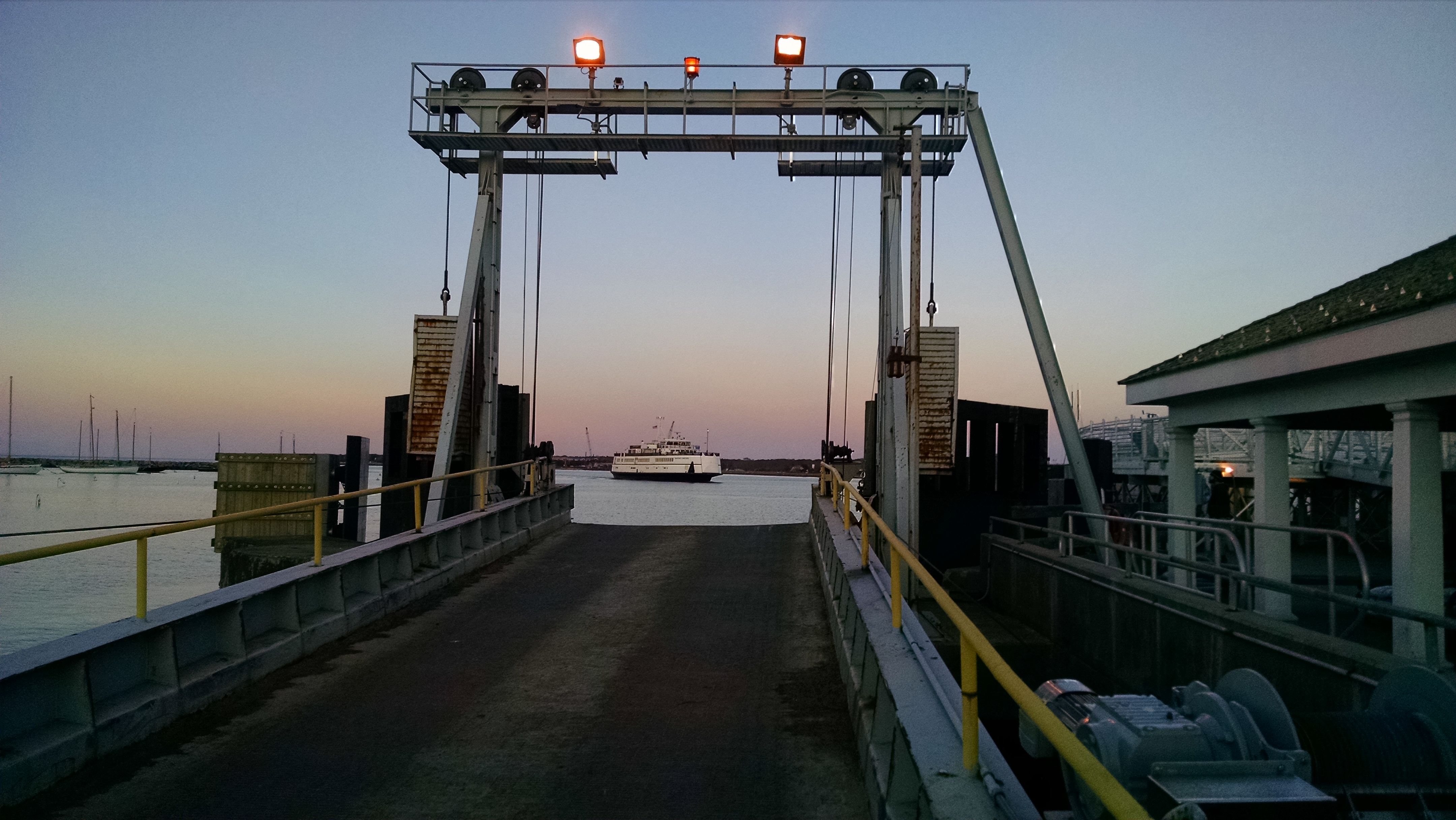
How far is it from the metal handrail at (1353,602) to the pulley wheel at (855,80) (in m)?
9.66

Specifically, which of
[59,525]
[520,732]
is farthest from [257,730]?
[59,525]

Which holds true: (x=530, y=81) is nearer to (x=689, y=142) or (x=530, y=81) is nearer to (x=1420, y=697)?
(x=689, y=142)

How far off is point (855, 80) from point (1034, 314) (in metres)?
5.29

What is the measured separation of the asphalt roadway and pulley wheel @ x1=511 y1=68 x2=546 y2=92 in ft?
31.3

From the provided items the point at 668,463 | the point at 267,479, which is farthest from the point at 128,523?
the point at 668,463

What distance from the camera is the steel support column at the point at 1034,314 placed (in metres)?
15.4

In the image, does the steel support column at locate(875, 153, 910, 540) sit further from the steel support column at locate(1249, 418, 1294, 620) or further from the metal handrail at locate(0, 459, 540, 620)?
the metal handrail at locate(0, 459, 540, 620)

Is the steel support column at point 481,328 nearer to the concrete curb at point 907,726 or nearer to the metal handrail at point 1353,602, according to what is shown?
the concrete curb at point 907,726

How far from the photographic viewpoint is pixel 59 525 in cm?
6244

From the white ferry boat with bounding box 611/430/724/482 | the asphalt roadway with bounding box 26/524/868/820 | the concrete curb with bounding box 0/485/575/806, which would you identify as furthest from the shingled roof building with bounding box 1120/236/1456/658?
the white ferry boat with bounding box 611/430/724/482

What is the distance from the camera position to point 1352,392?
917 cm

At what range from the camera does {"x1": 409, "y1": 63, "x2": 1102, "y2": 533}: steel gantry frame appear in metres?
15.5

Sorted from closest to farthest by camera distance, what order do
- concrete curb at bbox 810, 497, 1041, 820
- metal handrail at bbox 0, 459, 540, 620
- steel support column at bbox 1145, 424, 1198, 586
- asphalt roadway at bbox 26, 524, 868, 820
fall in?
concrete curb at bbox 810, 497, 1041, 820 → asphalt roadway at bbox 26, 524, 868, 820 → metal handrail at bbox 0, 459, 540, 620 → steel support column at bbox 1145, 424, 1198, 586

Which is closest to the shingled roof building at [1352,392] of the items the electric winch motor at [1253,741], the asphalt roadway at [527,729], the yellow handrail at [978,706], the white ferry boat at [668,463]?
the electric winch motor at [1253,741]
